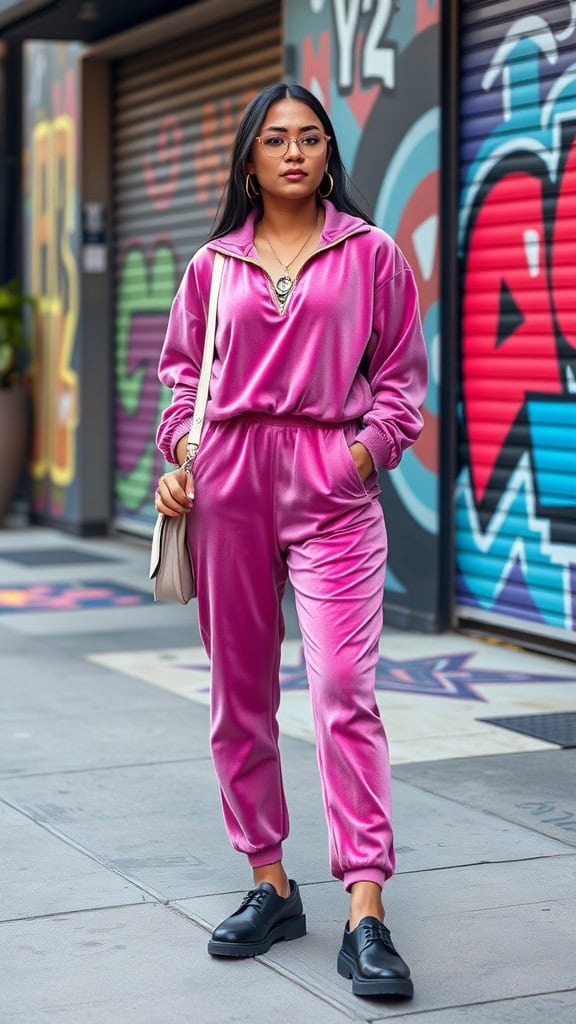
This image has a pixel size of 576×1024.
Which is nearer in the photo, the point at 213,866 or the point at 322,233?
the point at 322,233

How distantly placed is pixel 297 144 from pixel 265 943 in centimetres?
177

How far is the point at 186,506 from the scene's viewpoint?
3.78 metres

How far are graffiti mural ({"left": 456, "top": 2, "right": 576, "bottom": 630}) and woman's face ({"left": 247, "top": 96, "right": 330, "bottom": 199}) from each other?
3913mm

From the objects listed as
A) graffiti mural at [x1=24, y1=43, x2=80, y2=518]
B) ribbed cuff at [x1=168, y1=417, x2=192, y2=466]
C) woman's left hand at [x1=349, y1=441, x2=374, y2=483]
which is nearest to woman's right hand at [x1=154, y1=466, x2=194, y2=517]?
ribbed cuff at [x1=168, y1=417, x2=192, y2=466]

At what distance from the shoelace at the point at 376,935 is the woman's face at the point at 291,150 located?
1573 millimetres

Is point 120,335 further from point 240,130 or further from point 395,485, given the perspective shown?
point 240,130

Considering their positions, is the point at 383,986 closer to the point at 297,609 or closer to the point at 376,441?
the point at 297,609

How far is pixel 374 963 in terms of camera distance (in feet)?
11.6

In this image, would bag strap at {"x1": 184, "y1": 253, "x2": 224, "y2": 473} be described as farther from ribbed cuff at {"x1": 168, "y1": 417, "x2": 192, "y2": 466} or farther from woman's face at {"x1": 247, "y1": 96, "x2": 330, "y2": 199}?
woman's face at {"x1": 247, "y1": 96, "x2": 330, "y2": 199}

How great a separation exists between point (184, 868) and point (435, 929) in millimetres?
802

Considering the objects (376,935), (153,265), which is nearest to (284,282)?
(376,935)

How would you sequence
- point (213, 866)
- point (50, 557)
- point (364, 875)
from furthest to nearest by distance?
point (50, 557) → point (213, 866) → point (364, 875)

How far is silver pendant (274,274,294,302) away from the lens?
3771 mm

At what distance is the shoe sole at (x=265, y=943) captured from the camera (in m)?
3.80
